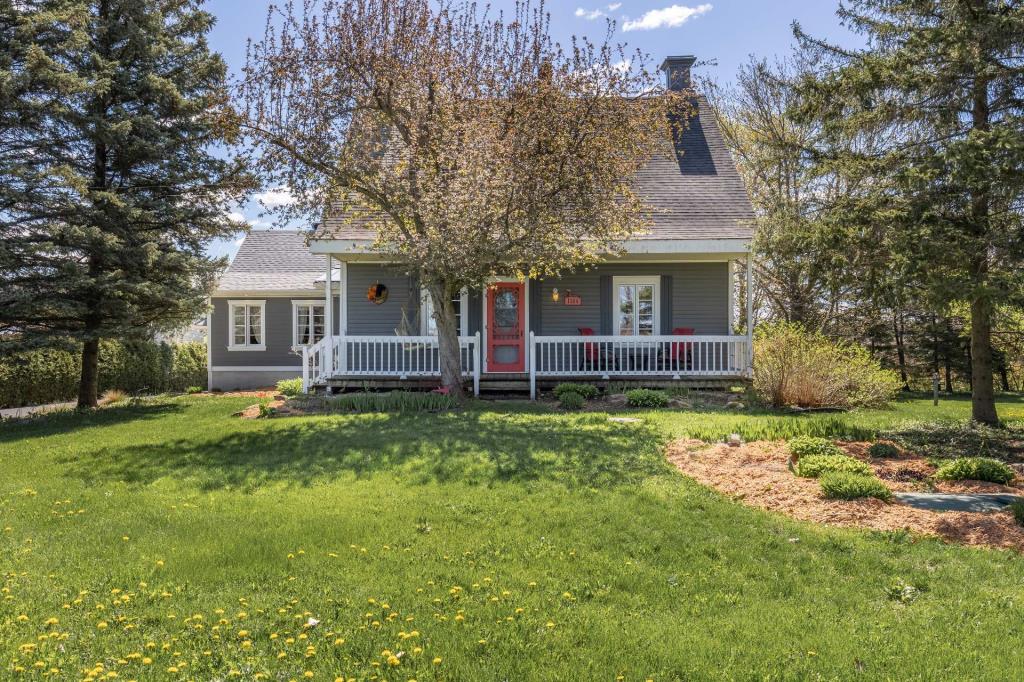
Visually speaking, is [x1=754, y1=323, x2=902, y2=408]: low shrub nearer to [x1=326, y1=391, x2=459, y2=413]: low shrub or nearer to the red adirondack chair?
the red adirondack chair

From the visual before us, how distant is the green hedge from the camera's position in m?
16.7

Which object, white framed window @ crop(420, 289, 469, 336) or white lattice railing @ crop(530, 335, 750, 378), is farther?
white framed window @ crop(420, 289, 469, 336)

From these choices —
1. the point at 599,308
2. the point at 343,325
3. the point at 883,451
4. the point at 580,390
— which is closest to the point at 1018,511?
the point at 883,451

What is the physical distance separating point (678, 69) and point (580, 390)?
10.4 m

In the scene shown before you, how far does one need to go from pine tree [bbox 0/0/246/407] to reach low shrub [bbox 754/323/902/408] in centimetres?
1046

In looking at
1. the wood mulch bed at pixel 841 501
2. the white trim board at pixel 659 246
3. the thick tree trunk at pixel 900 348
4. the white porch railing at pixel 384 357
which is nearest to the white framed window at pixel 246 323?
the white porch railing at pixel 384 357

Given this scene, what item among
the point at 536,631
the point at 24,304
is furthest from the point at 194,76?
the point at 536,631

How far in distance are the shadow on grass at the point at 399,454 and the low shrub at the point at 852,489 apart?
162cm

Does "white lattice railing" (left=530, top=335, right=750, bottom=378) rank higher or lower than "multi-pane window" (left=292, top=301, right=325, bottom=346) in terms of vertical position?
lower

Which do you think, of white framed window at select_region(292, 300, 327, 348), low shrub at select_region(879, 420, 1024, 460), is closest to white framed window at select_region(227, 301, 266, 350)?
white framed window at select_region(292, 300, 327, 348)

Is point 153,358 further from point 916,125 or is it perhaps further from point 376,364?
point 916,125

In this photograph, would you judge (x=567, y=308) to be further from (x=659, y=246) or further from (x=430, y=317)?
(x=430, y=317)

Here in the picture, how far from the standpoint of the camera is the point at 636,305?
15906 mm

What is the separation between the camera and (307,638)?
355 cm
